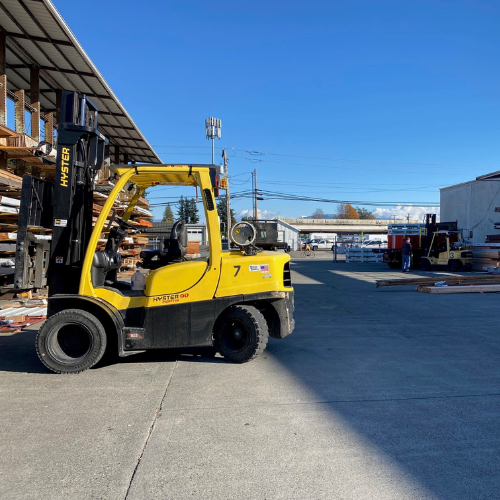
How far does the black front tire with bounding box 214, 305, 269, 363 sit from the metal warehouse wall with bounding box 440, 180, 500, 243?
28.6m

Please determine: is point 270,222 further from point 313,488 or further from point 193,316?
point 313,488

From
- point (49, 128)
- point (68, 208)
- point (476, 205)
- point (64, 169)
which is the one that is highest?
point (49, 128)

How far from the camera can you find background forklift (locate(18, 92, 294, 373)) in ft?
16.5

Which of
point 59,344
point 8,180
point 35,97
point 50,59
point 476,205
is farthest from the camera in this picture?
point 476,205

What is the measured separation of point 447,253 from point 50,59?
67.7 ft

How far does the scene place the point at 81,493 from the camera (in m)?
2.66

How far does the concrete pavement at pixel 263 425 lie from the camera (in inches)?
108

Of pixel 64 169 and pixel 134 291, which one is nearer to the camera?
pixel 64 169

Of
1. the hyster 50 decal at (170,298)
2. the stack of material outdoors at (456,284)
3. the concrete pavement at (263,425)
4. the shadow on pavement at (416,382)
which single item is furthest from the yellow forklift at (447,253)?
the hyster 50 decal at (170,298)

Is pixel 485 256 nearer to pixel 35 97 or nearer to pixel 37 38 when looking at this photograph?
pixel 35 97

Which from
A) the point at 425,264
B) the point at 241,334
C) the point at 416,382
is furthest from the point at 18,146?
the point at 425,264

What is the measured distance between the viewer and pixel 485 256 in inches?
878

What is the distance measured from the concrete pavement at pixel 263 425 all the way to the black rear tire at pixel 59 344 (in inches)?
6.2

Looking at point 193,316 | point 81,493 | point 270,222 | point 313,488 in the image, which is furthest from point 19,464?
point 270,222
